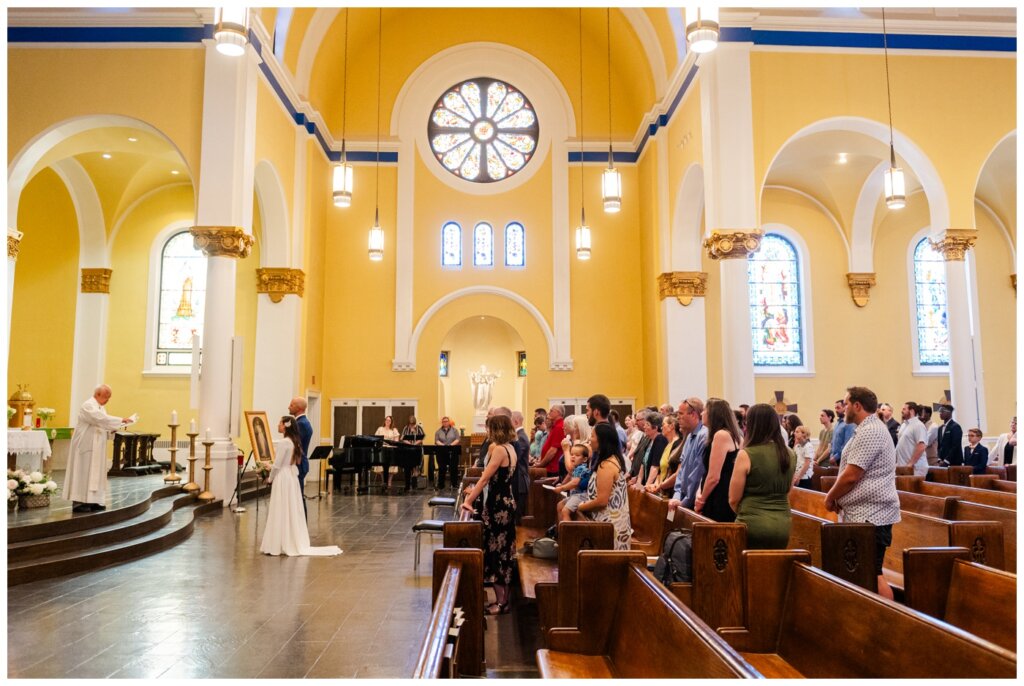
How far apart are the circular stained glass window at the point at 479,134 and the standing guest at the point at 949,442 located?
10687 mm

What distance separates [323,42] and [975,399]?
13.1 metres

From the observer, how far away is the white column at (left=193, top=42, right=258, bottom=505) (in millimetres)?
10664

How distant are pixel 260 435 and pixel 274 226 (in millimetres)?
4031

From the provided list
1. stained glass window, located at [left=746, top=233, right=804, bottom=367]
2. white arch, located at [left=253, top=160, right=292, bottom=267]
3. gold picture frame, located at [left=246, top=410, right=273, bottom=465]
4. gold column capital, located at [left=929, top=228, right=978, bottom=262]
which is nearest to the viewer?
gold column capital, located at [left=929, top=228, right=978, bottom=262]

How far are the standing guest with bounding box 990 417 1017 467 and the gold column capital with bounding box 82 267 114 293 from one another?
16.5 metres

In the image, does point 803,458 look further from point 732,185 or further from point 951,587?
point 951,587

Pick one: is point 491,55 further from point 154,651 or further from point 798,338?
point 154,651

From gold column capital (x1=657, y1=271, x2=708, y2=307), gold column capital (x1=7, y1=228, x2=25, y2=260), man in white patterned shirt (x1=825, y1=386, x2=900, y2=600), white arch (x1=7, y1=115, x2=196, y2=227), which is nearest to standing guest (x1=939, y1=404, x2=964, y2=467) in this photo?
gold column capital (x1=657, y1=271, x2=708, y2=307)

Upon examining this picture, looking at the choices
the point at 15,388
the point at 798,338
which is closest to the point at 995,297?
the point at 798,338

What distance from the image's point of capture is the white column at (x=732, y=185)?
1036 cm

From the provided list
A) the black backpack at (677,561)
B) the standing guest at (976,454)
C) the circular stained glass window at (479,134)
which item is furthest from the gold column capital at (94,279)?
the standing guest at (976,454)

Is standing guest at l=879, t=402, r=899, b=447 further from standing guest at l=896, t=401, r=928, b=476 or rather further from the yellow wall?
the yellow wall

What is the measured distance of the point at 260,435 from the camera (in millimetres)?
12531

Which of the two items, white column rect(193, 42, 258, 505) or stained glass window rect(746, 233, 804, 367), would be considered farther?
stained glass window rect(746, 233, 804, 367)
